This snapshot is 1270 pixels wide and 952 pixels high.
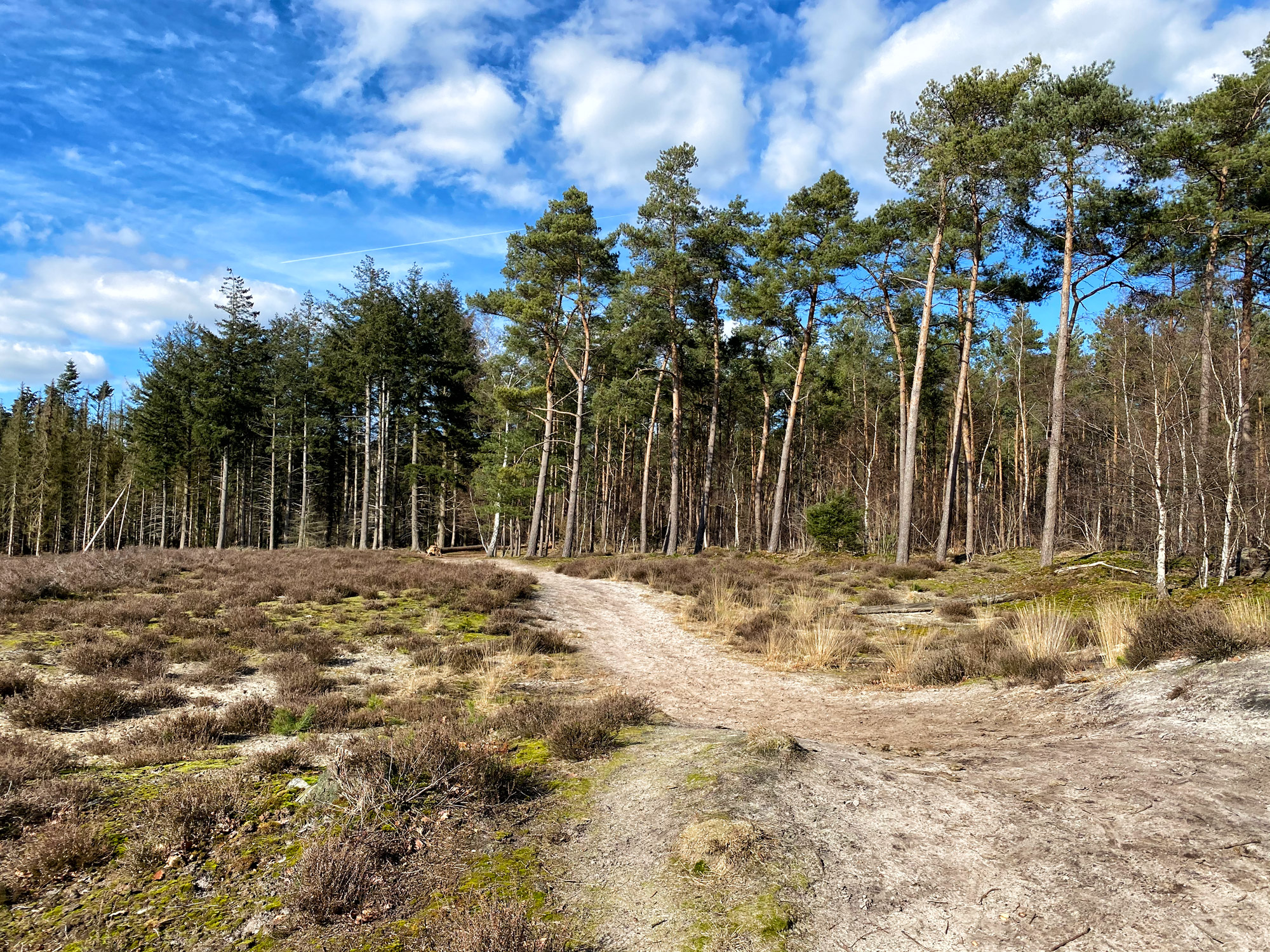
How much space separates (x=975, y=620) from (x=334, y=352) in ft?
119

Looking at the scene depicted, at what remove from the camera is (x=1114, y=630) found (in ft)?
27.0

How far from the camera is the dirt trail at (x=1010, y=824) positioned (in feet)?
9.06

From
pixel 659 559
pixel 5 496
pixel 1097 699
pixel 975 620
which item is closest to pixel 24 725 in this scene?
pixel 1097 699

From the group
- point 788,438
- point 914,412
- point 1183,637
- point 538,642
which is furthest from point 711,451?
point 1183,637

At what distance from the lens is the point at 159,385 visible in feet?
130

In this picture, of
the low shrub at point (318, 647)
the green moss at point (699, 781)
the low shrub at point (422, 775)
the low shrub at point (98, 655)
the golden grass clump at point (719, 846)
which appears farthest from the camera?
the low shrub at point (318, 647)

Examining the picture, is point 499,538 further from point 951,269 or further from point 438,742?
point 438,742

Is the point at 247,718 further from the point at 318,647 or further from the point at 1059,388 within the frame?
the point at 1059,388

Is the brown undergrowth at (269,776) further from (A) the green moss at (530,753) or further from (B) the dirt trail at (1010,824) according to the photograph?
(B) the dirt trail at (1010,824)

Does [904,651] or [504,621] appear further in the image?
[504,621]

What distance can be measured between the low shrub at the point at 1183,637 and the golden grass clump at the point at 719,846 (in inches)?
244

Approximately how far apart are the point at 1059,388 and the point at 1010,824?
18.6 metres

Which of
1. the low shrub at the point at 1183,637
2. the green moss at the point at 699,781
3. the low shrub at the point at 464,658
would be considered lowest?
the low shrub at the point at 464,658

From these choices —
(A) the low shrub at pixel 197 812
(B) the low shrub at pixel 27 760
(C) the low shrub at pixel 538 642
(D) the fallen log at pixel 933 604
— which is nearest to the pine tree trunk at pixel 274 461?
(C) the low shrub at pixel 538 642
